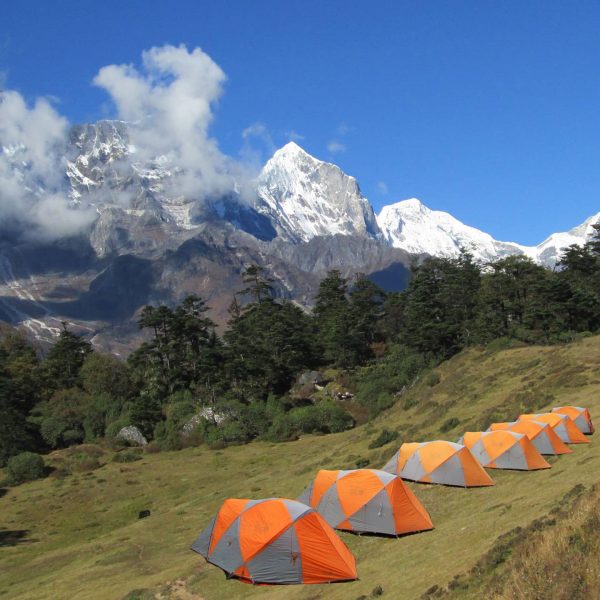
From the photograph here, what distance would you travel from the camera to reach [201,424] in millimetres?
63875

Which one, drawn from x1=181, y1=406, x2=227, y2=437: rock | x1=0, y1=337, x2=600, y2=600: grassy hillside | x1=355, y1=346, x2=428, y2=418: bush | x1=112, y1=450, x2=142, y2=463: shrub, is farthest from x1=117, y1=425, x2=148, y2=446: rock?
x1=355, y1=346, x2=428, y2=418: bush

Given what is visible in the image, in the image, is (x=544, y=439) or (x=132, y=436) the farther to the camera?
(x=132, y=436)

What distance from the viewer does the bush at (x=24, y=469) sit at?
1998 inches

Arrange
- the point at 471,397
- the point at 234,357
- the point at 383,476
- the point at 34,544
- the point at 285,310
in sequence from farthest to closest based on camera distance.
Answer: the point at 285,310, the point at 234,357, the point at 471,397, the point at 34,544, the point at 383,476

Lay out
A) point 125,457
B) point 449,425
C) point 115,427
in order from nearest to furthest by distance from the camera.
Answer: point 449,425
point 125,457
point 115,427

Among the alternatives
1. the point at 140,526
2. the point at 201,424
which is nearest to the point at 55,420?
the point at 201,424

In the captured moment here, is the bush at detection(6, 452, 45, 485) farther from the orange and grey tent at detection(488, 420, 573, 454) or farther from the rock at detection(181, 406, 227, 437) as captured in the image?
the orange and grey tent at detection(488, 420, 573, 454)

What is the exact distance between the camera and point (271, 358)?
240ft

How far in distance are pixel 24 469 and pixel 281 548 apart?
4240 centimetres

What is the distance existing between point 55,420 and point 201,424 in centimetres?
1981

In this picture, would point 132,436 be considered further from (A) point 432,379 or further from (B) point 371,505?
(B) point 371,505

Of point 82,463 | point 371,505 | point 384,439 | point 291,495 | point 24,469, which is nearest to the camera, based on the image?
point 371,505

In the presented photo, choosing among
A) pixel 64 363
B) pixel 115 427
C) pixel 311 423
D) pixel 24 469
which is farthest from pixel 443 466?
pixel 64 363

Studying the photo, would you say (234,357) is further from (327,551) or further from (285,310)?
(327,551)
